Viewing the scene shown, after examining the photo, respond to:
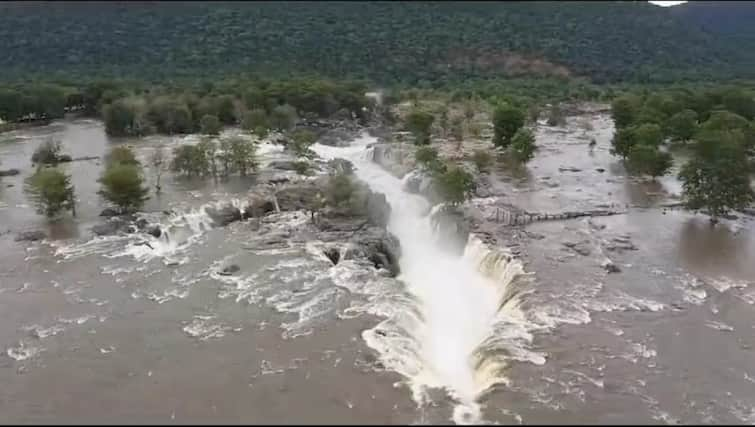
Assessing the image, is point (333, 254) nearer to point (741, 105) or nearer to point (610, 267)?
point (610, 267)

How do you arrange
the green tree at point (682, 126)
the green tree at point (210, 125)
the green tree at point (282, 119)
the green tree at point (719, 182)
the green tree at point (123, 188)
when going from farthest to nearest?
1. the green tree at point (282, 119)
2. the green tree at point (210, 125)
3. the green tree at point (682, 126)
4. the green tree at point (123, 188)
5. the green tree at point (719, 182)

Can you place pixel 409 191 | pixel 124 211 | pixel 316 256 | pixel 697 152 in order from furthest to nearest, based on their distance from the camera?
pixel 409 191, pixel 697 152, pixel 124 211, pixel 316 256

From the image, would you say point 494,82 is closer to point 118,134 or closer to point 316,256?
point 118,134

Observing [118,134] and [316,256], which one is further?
[118,134]

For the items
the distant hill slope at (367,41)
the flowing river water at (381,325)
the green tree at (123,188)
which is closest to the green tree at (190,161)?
the flowing river water at (381,325)

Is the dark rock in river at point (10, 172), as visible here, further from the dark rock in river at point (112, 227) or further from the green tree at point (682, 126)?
the green tree at point (682, 126)

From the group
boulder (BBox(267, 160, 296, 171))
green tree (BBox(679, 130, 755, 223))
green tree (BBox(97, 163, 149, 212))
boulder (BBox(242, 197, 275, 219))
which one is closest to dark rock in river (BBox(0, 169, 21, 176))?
green tree (BBox(97, 163, 149, 212))

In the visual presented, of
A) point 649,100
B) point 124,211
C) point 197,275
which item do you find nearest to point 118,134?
point 124,211
